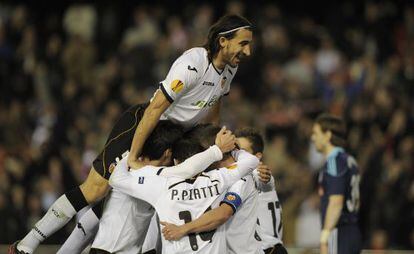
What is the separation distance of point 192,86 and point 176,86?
0.19 metres

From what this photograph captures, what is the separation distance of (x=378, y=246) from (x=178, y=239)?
17.5 feet

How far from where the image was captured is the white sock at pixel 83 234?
791 cm

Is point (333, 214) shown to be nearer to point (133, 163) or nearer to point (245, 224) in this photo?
point (245, 224)

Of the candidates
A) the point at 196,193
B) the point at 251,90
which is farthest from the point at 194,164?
the point at 251,90

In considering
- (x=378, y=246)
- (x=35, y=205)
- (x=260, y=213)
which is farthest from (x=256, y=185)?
(x=35, y=205)

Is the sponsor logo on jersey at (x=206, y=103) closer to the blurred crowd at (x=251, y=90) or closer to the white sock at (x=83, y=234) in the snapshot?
the white sock at (x=83, y=234)

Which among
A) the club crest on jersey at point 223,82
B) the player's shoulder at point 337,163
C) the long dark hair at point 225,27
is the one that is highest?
the long dark hair at point 225,27

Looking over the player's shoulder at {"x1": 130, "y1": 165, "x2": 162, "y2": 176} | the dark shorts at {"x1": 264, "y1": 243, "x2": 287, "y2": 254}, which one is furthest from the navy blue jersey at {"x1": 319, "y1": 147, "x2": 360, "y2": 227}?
the player's shoulder at {"x1": 130, "y1": 165, "x2": 162, "y2": 176}

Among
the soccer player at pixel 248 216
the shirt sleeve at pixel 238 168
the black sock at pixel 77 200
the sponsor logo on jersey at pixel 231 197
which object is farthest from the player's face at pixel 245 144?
the black sock at pixel 77 200

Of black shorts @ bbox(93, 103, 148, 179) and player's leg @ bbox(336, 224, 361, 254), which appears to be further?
player's leg @ bbox(336, 224, 361, 254)

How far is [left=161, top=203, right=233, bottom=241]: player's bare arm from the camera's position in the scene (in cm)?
701

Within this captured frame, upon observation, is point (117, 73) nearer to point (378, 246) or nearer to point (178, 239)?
point (378, 246)

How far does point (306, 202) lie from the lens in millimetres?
12586

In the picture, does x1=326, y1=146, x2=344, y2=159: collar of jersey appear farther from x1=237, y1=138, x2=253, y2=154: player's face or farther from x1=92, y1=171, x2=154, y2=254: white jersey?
x1=92, y1=171, x2=154, y2=254: white jersey
